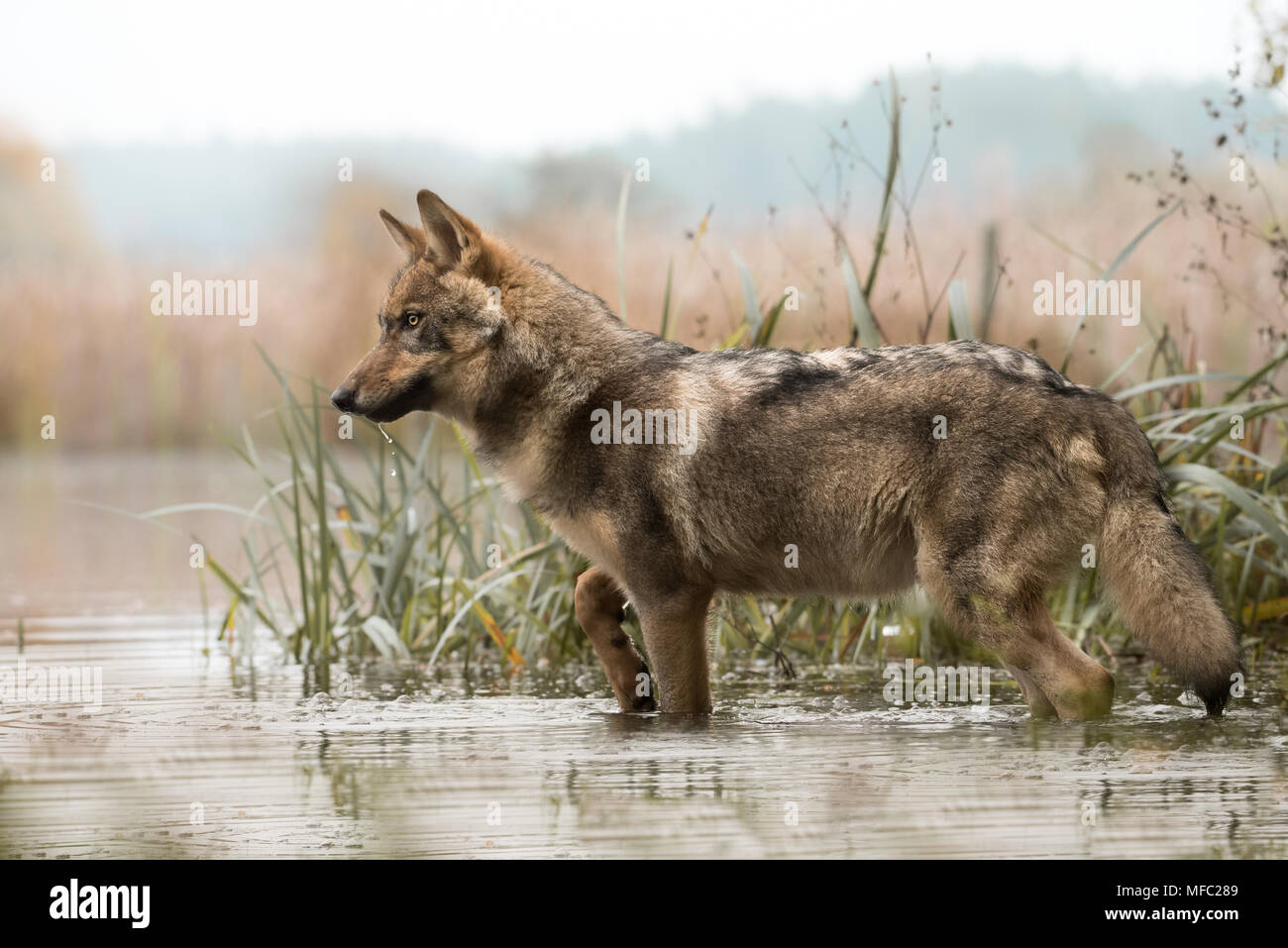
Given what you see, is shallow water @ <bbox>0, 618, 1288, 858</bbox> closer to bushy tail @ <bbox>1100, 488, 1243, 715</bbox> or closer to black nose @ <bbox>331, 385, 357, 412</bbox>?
bushy tail @ <bbox>1100, 488, 1243, 715</bbox>

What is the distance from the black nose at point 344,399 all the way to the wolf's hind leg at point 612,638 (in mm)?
1275

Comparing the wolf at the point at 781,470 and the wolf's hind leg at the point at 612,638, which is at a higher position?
the wolf at the point at 781,470

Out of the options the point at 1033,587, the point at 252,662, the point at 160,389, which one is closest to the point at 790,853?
the point at 1033,587

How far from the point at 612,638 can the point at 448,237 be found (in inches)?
73.6

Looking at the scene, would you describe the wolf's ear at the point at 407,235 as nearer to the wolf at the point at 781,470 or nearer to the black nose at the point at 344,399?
the wolf at the point at 781,470

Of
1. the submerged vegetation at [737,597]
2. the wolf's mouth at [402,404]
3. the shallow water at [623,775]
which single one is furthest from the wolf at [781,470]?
the submerged vegetation at [737,597]

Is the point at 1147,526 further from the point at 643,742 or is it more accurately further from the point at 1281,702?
the point at 643,742

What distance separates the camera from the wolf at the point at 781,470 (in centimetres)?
598

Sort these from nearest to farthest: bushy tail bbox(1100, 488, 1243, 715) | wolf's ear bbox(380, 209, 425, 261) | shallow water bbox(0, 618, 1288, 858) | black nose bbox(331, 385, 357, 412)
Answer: shallow water bbox(0, 618, 1288, 858) < bushy tail bbox(1100, 488, 1243, 715) < black nose bbox(331, 385, 357, 412) < wolf's ear bbox(380, 209, 425, 261)

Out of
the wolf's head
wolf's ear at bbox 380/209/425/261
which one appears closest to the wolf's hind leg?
the wolf's head

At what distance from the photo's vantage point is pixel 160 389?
57.5 ft

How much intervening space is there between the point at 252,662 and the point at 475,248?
332cm

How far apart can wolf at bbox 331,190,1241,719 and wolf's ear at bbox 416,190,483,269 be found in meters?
0.01

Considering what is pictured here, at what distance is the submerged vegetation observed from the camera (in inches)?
313
